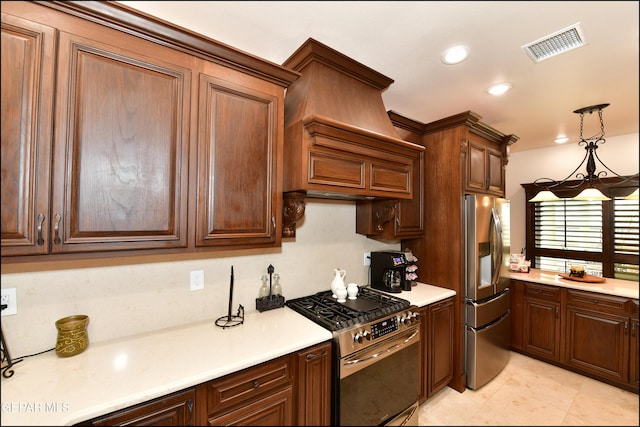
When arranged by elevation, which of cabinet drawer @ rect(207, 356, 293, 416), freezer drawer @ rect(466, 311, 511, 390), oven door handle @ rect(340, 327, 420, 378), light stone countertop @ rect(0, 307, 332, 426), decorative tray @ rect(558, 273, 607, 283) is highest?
decorative tray @ rect(558, 273, 607, 283)

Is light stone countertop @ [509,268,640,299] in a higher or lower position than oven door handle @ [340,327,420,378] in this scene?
higher

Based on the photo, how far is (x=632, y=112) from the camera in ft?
2.20

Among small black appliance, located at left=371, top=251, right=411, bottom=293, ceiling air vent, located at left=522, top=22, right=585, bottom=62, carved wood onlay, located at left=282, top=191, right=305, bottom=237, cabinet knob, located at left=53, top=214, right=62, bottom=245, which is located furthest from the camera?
small black appliance, located at left=371, top=251, right=411, bottom=293

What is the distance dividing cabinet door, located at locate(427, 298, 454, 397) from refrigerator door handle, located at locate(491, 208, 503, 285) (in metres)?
0.43

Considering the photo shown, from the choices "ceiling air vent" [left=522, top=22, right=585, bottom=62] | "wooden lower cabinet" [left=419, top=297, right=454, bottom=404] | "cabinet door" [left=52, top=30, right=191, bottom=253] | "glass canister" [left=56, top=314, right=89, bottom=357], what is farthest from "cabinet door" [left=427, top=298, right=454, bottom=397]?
"glass canister" [left=56, top=314, right=89, bottom=357]

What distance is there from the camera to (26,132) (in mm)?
859

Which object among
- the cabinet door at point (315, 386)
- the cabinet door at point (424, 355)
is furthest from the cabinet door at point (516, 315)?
the cabinet door at point (315, 386)

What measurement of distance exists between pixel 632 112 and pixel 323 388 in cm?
154

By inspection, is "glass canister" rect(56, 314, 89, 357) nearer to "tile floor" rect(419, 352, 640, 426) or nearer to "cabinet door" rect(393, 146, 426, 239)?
"tile floor" rect(419, 352, 640, 426)

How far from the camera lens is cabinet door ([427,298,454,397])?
192 centimetres

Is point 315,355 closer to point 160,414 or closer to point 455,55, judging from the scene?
point 160,414

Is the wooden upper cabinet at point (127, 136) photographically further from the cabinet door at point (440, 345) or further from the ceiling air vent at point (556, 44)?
the cabinet door at point (440, 345)

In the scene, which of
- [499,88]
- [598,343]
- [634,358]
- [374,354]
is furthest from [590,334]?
[499,88]

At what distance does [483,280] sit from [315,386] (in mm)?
1616
